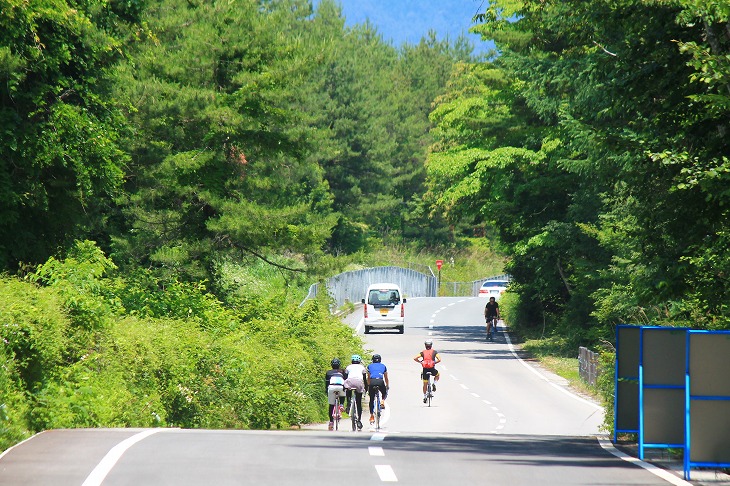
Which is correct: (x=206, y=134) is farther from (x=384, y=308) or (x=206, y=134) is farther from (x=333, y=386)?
(x=333, y=386)

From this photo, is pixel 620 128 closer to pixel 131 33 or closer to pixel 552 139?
pixel 131 33

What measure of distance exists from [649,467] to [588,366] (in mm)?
23961

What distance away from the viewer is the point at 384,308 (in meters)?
51.9

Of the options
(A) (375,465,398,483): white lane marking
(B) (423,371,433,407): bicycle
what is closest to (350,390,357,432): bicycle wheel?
(B) (423,371,433,407): bicycle

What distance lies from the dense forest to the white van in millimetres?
5207

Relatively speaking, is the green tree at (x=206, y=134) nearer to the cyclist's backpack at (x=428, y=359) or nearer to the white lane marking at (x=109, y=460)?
the cyclist's backpack at (x=428, y=359)

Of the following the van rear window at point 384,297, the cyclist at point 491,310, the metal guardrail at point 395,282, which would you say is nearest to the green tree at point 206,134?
the metal guardrail at point 395,282

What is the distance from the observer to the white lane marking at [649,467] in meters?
11.4

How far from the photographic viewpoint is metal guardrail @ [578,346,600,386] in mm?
35119

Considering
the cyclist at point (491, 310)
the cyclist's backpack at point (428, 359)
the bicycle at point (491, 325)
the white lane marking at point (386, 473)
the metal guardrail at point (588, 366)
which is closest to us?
the white lane marking at point (386, 473)

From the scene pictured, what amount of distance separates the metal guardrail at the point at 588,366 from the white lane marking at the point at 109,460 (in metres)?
22.2

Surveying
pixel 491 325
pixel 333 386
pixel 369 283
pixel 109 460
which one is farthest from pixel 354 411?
pixel 369 283

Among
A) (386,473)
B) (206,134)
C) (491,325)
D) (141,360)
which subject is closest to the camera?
(386,473)

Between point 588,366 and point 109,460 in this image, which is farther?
point 588,366
